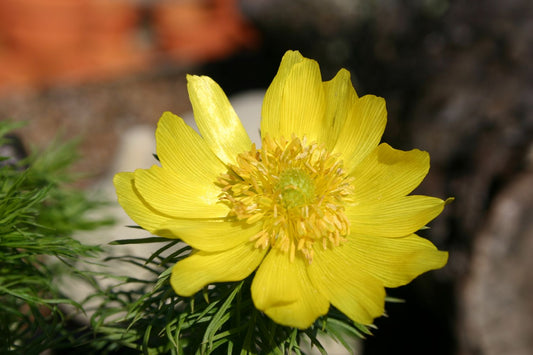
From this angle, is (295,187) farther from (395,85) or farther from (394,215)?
(395,85)

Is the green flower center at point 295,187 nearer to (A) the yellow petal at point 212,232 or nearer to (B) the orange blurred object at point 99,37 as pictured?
(A) the yellow petal at point 212,232

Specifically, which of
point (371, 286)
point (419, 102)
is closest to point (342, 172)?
point (371, 286)

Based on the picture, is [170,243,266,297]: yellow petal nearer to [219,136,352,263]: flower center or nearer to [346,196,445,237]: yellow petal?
[219,136,352,263]: flower center

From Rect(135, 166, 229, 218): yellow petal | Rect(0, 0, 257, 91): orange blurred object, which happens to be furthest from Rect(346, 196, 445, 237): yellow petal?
Rect(0, 0, 257, 91): orange blurred object

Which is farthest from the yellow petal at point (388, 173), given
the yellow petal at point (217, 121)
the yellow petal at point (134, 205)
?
the yellow petal at point (134, 205)

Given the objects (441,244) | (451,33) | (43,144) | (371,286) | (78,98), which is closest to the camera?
(371,286)

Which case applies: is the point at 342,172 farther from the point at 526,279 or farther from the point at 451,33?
the point at 451,33
